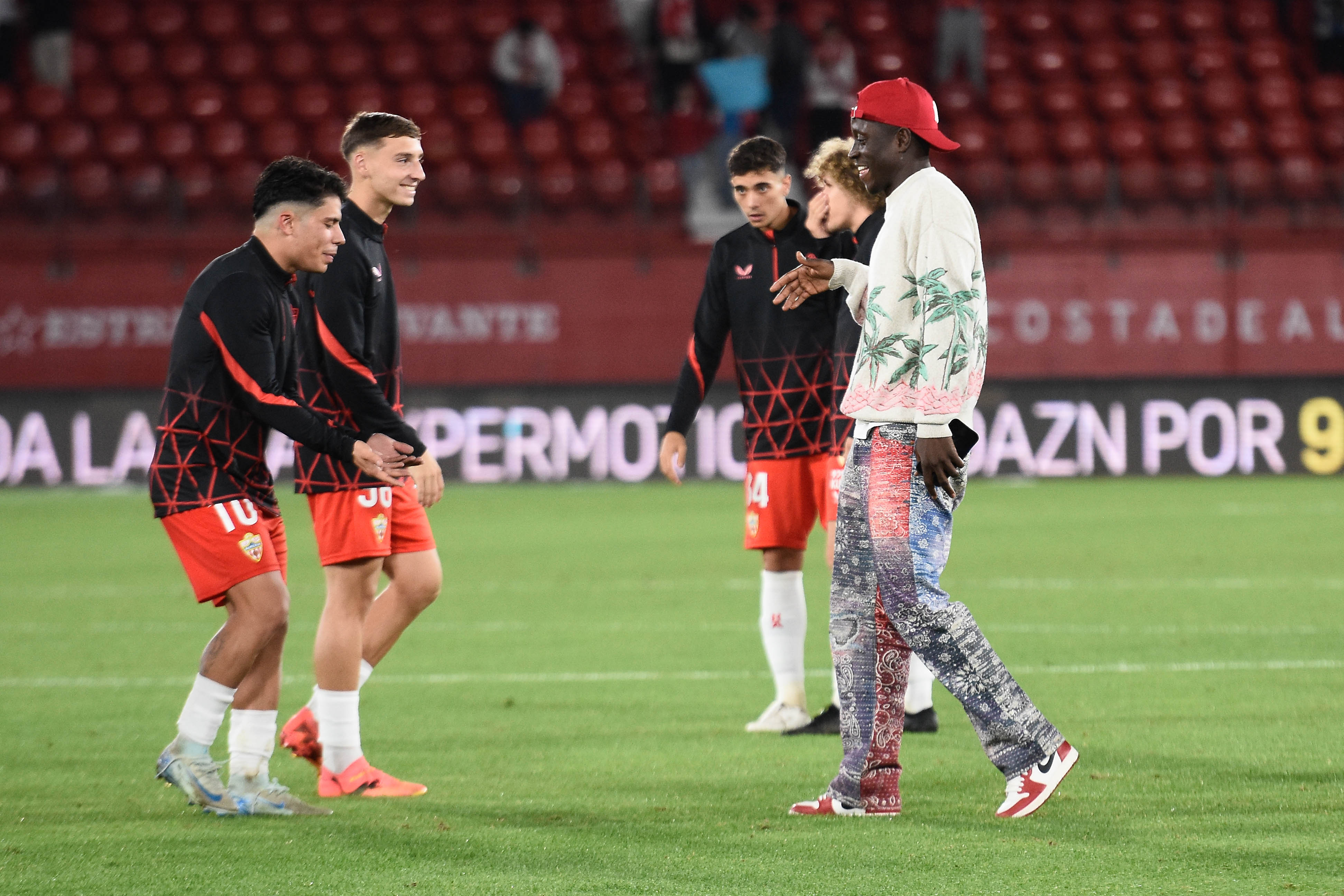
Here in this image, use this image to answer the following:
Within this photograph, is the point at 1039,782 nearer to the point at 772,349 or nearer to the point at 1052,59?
the point at 772,349

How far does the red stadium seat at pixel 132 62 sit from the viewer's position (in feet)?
74.5

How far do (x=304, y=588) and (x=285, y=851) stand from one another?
6.68 metres

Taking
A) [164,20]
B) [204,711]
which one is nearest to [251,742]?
[204,711]

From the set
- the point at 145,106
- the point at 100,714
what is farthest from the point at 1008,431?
the point at 100,714

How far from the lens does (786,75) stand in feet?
67.8

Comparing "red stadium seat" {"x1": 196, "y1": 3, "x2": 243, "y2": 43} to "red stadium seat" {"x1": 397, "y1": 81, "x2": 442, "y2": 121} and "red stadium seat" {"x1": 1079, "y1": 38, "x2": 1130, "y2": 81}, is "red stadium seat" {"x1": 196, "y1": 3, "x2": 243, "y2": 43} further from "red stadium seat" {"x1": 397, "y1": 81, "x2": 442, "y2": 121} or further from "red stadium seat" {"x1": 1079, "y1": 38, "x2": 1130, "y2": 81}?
"red stadium seat" {"x1": 1079, "y1": 38, "x2": 1130, "y2": 81}

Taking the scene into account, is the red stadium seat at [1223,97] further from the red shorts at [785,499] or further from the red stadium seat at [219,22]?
the red shorts at [785,499]

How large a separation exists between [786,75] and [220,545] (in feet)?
54.4

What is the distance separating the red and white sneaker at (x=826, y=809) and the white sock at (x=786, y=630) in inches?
61.8

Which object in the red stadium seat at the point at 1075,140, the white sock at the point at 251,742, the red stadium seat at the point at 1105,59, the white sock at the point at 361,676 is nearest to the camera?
the white sock at the point at 251,742

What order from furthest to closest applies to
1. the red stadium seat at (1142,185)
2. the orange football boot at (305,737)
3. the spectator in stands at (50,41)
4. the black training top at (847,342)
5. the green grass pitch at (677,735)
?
the spectator in stands at (50,41) → the red stadium seat at (1142,185) → the black training top at (847,342) → the orange football boot at (305,737) → the green grass pitch at (677,735)

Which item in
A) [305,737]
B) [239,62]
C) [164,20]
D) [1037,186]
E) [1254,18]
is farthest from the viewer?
[1254,18]

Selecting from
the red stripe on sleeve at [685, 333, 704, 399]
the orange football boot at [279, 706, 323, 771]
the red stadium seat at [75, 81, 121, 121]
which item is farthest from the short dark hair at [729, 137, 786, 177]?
the red stadium seat at [75, 81, 121, 121]

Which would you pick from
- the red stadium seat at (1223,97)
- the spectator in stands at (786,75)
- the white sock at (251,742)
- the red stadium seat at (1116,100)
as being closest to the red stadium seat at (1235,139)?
the red stadium seat at (1223,97)
